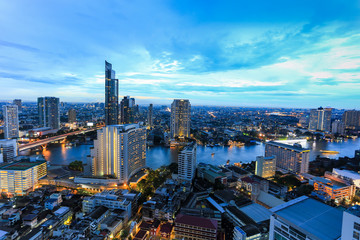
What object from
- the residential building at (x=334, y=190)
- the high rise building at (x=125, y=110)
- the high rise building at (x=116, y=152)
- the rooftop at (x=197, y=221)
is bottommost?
the residential building at (x=334, y=190)

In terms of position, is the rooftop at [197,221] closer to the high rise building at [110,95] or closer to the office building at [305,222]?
the office building at [305,222]

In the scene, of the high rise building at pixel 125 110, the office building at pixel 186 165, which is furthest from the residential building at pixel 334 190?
the high rise building at pixel 125 110

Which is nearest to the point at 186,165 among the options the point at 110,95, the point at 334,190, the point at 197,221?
the point at 197,221

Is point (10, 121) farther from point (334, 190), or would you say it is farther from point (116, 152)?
point (334, 190)

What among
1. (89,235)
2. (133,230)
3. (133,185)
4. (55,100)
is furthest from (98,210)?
(55,100)

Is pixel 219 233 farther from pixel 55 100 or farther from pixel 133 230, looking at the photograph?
pixel 55 100

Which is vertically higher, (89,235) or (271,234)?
(271,234)
